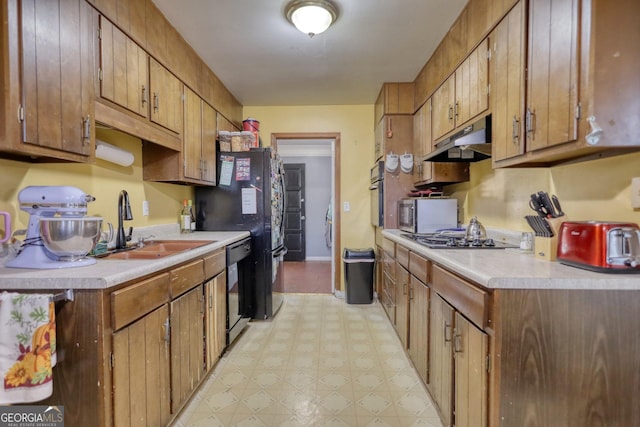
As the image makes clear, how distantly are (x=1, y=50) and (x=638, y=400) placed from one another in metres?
2.49

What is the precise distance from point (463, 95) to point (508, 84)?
1.85ft

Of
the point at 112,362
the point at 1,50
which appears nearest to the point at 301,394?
the point at 112,362

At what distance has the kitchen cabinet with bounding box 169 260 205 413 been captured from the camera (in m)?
1.56

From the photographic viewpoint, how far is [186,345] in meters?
1.69

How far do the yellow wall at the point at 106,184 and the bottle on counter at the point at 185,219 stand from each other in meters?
0.05

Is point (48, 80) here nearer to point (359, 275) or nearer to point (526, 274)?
point (526, 274)

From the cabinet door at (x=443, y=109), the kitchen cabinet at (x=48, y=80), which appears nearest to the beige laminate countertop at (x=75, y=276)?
the kitchen cabinet at (x=48, y=80)

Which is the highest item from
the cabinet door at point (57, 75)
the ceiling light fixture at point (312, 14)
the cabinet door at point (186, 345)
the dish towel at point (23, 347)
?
the ceiling light fixture at point (312, 14)

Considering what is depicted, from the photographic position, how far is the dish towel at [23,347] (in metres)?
0.99

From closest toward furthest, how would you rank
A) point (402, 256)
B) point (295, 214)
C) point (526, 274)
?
point (526, 274) < point (402, 256) < point (295, 214)

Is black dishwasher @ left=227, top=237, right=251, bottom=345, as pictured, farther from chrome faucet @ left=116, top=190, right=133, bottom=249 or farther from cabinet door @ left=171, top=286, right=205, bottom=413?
chrome faucet @ left=116, top=190, right=133, bottom=249

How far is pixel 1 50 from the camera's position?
1.07 meters

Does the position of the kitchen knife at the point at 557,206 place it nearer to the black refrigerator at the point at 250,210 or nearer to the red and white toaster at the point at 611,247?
the red and white toaster at the point at 611,247

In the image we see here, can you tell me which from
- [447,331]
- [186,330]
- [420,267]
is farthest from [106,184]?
[447,331]
